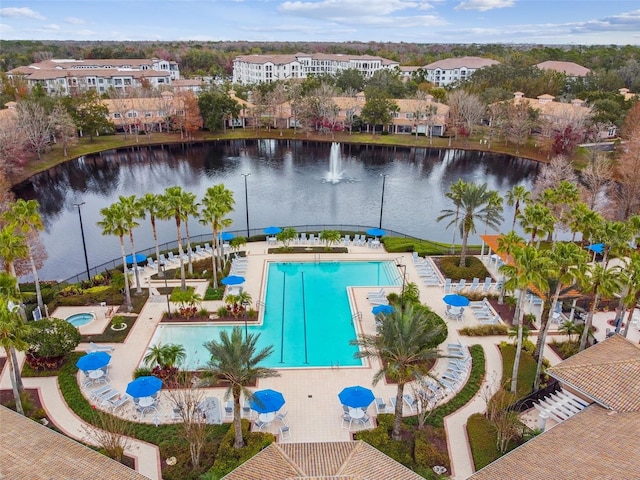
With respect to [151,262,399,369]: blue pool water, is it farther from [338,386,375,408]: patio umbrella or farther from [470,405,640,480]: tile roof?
[470,405,640,480]: tile roof

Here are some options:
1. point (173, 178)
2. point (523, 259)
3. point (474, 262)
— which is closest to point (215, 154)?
point (173, 178)

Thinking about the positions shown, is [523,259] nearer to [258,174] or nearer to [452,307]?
[452,307]

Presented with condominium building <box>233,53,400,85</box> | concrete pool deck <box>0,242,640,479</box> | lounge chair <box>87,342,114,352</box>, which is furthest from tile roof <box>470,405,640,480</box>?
condominium building <box>233,53,400,85</box>

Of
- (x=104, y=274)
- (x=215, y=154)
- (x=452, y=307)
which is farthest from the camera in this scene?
(x=215, y=154)

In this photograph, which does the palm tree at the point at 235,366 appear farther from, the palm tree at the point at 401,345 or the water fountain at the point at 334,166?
the water fountain at the point at 334,166

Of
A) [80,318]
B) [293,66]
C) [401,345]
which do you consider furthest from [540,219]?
[293,66]

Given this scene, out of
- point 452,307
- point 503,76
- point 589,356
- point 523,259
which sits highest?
point 503,76
